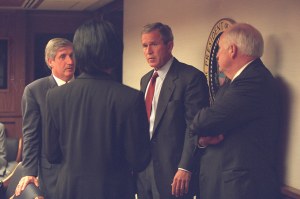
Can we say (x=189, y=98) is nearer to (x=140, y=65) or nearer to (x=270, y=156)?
(x=270, y=156)

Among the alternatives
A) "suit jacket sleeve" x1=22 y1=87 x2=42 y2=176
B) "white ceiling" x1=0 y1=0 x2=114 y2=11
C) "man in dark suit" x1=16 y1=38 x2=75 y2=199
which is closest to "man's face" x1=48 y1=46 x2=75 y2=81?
"man in dark suit" x1=16 y1=38 x2=75 y2=199

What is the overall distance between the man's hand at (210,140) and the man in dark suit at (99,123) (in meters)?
0.91

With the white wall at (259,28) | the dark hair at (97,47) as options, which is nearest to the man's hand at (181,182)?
the white wall at (259,28)

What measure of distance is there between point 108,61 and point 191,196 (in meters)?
1.64

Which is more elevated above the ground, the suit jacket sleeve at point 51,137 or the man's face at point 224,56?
the man's face at point 224,56

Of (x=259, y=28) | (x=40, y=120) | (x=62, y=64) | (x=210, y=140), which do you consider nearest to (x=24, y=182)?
(x=40, y=120)

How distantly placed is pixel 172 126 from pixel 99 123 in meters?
1.37

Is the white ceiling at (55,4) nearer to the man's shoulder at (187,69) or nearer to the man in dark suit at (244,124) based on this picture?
the man's shoulder at (187,69)

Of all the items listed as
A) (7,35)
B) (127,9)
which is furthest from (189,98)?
(7,35)

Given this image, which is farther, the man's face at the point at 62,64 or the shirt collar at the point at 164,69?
the shirt collar at the point at 164,69

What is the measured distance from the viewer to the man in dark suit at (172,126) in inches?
141

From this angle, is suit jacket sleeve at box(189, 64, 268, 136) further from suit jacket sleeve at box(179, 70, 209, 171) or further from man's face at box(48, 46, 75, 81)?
man's face at box(48, 46, 75, 81)

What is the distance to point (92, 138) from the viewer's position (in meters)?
2.33

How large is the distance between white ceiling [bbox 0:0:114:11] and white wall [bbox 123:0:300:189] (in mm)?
2441
